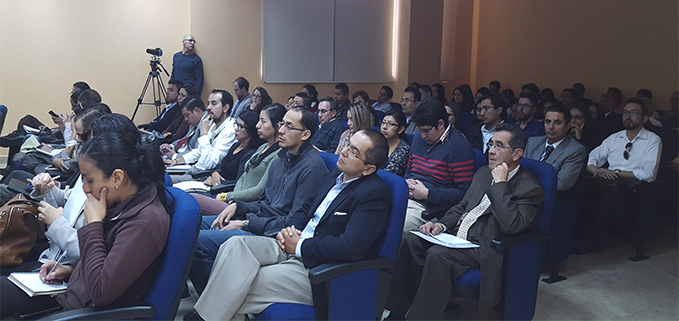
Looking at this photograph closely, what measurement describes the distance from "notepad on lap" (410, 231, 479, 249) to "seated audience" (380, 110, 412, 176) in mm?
898

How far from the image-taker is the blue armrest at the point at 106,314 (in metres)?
1.58

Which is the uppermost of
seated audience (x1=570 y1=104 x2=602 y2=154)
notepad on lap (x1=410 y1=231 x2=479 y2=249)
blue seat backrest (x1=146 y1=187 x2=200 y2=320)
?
seated audience (x1=570 y1=104 x2=602 y2=154)

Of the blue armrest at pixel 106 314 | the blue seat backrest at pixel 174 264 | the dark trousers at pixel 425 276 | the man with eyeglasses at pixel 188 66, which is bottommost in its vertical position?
the dark trousers at pixel 425 276

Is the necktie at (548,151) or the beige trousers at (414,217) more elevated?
the necktie at (548,151)

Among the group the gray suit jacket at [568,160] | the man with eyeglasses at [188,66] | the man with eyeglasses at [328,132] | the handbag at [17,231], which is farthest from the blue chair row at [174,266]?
the man with eyeglasses at [188,66]

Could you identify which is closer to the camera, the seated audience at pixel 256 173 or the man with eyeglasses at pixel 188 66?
the seated audience at pixel 256 173

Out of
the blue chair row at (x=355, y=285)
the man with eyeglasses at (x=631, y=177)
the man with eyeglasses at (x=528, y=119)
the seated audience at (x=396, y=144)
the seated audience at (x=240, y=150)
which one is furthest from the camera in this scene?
the man with eyeglasses at (x=528, y=119)

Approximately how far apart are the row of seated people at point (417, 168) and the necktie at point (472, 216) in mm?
142

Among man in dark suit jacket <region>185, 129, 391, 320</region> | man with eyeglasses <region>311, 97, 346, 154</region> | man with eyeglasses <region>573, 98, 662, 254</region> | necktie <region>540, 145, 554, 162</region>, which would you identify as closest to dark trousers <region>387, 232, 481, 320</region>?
man in dark suit jacket <region>185, 129, 391, 320</region>

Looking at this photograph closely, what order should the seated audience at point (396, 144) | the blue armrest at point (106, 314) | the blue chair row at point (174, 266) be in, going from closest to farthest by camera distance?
the blue armrest at point (106, 314)
the blue chair row at point (174, 266)
the seated audience at point (396, 144)

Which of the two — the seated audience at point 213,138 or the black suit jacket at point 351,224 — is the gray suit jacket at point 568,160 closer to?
the black suit jacket at point 351,224

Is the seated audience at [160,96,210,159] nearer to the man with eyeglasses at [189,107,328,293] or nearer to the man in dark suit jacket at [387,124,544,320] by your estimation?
the man with eyeglasses at [189,107,328,293]

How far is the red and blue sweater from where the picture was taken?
3.12 meters

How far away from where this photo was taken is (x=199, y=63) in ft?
27.0
